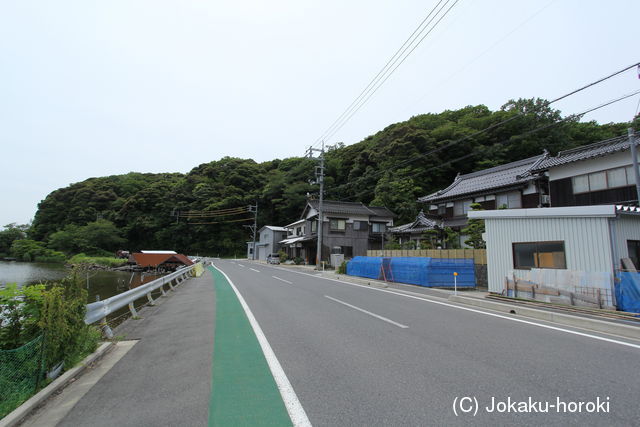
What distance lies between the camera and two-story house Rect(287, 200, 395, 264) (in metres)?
36.6

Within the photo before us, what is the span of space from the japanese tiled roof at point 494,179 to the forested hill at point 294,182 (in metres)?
9.61

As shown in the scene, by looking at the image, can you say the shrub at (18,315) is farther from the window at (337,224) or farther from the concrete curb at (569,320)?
the window at (337,224)

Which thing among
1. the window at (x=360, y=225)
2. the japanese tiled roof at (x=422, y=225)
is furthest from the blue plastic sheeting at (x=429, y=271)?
the window at (x=360, y=225)

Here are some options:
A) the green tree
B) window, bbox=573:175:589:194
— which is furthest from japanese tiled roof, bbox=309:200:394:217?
the green tree

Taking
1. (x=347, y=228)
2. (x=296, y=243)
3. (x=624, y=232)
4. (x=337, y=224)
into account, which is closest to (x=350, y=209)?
(x=347, y=228)

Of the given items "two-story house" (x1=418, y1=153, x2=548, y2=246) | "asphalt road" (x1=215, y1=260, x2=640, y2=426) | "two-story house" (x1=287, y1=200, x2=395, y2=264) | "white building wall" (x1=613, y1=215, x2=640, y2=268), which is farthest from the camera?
"two-story house" (x1=287, y1=200, x2=395, y2=264)

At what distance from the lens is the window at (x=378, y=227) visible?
3884 cm

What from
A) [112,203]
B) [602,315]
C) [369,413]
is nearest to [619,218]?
[602,315]

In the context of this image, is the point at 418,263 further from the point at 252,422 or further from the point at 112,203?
the point at 112,203

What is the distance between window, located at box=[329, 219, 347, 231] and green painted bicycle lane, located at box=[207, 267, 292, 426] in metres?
30.6

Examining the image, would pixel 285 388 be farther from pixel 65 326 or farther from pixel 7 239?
pixel 7 239

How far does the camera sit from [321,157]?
2942cm

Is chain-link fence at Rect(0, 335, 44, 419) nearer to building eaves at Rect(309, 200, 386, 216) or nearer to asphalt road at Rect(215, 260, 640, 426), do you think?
asphalt road at Rect(215, 260, 640, 426)

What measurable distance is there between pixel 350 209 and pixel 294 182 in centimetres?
2743
